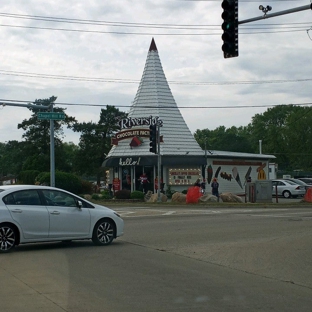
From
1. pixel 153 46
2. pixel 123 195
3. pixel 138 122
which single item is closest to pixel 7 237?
pixel 123 195

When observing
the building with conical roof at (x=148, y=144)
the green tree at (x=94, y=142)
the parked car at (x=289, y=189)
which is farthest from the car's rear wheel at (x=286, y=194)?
the green tree at (x=94, y=142)

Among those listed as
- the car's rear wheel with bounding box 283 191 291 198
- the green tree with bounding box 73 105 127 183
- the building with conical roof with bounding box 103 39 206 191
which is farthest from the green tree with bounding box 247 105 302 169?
the car's rear wheel with bounding box 283 191 291 198

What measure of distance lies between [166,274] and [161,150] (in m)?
37.8

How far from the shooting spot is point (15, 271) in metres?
10.7

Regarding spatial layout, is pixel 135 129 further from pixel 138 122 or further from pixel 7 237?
pixel 7 237

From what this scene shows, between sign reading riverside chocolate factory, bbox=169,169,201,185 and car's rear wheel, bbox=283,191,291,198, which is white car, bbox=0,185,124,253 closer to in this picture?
car's rear wheel, bbox=283,191,291,198

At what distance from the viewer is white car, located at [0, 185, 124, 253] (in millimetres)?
13008

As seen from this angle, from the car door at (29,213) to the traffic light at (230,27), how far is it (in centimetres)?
689

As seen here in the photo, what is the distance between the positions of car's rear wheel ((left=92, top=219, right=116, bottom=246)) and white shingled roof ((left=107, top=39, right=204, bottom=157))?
3370 cm

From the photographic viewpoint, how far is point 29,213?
1316 cm

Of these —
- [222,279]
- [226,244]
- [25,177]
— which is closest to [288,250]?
[226,244]

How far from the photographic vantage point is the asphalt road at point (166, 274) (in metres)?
8.28

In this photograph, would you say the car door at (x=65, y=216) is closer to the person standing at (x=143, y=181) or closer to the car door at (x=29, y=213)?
the car door at (x=29, y=213)

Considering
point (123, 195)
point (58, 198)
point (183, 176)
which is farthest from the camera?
point (183, 176)
